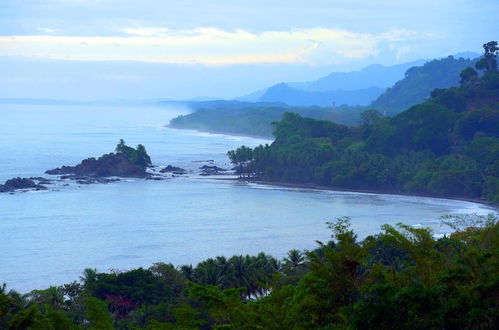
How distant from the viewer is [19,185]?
5750 cm

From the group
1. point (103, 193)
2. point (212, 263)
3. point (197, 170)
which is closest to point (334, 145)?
point (197, 170)

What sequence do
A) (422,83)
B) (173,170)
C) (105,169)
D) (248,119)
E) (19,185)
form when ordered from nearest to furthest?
(19,185) → (105,169) → (173,170) → (248,119) → (422,83)

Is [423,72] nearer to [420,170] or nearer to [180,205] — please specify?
[420,170]

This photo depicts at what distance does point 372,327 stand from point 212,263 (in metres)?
12.5

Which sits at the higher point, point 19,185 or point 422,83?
point 422,83

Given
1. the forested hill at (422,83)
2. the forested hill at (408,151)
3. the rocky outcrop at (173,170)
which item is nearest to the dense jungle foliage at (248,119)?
the forested hill at (422,83)

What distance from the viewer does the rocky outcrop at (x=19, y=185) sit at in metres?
56.6

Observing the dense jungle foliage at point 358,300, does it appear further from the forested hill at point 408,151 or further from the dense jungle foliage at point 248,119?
the dense jungle foliage at point 248,119

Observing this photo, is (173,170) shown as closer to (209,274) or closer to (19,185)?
(19,185)

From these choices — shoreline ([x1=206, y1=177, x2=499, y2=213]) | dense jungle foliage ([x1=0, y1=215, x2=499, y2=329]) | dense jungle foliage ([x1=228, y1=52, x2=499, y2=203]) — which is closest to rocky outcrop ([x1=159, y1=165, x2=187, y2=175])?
dense jungle foliage ([x1=228, y1=52, x2=499, y2=203])

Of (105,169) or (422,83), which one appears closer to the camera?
(105,169)

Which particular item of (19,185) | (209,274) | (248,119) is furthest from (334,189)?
(248,119)

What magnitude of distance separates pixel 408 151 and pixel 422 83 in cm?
9024

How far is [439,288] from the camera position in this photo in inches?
459
